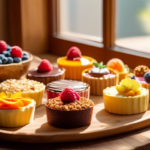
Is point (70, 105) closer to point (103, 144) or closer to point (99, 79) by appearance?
point (103, 144)

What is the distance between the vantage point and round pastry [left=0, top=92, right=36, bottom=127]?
150cm

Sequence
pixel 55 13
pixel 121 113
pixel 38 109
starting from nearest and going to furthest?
pixel 121 113, pixel 38 109, pixel 55 13

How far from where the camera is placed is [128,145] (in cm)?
137

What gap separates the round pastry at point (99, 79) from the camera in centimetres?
202

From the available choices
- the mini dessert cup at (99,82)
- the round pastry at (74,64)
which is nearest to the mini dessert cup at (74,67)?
the round pastry at (74,64)

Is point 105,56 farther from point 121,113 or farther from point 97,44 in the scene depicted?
point 121,113

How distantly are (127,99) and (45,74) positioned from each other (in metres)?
0.68

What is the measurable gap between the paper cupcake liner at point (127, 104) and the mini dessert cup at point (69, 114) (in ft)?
0.61

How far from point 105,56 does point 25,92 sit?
1.05 metres

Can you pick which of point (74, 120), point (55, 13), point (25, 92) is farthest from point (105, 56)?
point (74, 120)

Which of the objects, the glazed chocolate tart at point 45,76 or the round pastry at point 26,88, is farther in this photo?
the glazed chocolate tart at point 45,76

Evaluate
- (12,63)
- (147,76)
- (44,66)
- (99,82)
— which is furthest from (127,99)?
(12,63)

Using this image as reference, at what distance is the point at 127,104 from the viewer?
166 cm

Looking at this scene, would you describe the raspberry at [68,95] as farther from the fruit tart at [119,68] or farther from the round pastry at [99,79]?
the fruit tart at [119,68]
